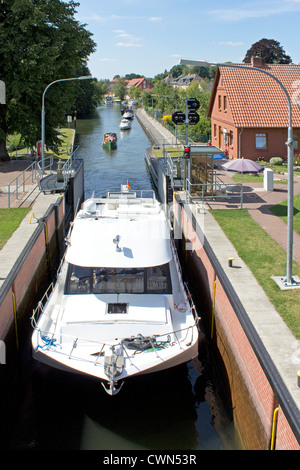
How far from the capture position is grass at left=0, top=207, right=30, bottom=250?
17.5 metres

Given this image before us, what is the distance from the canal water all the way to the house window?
22654 millimetres

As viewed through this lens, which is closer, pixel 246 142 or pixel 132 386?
pixel 132 386

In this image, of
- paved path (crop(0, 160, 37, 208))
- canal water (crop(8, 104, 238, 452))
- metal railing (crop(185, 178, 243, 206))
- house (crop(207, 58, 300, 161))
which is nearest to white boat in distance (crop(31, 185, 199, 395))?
canal water (crop(8, 104, 238, 452))

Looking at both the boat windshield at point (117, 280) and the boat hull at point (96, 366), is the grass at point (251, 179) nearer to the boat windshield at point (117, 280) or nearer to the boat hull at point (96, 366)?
the boat windshield at point (117, 280)

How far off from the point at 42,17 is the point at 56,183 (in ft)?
37.3

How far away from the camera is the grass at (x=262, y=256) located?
A: 38.6ft

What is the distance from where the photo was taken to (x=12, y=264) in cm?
1464

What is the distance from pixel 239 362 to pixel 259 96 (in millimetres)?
27225

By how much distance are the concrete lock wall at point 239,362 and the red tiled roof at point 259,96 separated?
18384 millimetres

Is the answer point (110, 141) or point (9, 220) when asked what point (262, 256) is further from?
point (110, 141)

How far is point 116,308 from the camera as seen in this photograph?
12.0m

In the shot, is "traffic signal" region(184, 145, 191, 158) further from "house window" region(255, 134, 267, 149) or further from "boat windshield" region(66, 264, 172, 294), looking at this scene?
"house window" region(255, 134, 267, 149)

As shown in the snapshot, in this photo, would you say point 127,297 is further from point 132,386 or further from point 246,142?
point 246,142

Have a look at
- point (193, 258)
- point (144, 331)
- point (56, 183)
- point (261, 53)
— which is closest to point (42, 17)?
point (56, 183)
